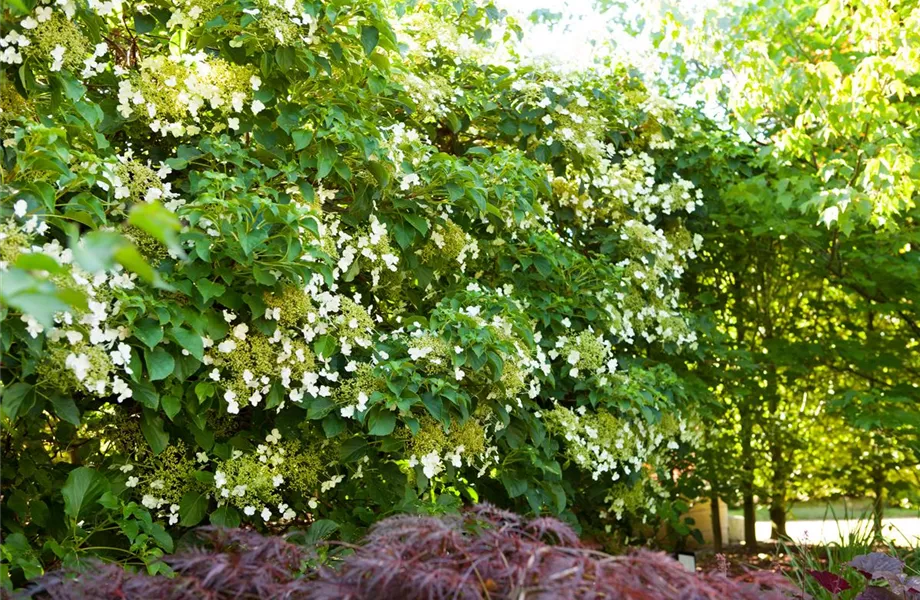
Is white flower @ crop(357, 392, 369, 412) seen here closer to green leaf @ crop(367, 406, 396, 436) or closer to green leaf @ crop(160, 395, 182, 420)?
green leaf @ crop(367, 406, 396, 436)

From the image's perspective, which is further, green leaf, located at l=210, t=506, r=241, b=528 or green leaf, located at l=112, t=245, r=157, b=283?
green leaf, located at l=210, t=506, r=241, b=528

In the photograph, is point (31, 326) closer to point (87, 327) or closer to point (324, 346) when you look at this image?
point (87, 327)

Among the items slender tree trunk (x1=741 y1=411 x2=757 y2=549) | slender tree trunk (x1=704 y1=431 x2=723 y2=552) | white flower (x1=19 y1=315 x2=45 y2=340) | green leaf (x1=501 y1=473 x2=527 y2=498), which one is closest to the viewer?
white flower (x1=19 y1=315 x2=45 y2=340)

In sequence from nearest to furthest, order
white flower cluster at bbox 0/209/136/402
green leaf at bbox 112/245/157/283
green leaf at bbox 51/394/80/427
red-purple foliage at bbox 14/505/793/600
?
green leaf at bbox 112/245/157/283 → red-purple foliage at bbox 14/505/793/600 → white flower cluster at bbox 0/209/136/402 → green leaf at bbox 51/394/80/427

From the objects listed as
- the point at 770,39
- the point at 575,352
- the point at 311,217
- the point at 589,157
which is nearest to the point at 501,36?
the point at 589,157

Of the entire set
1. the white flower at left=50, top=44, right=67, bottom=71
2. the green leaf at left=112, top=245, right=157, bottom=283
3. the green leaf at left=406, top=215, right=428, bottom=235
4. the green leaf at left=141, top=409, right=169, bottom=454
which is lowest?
the green leaf at left=141, top=409, right=169, bottom=454

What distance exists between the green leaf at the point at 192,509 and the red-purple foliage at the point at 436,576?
1.06 metres

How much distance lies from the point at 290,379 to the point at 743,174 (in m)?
3.51

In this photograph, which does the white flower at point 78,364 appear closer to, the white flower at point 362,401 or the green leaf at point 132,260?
the white flower at point 362,401

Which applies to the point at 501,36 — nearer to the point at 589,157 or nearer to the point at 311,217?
the point at 589,157

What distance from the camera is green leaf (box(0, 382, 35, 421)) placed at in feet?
7.20

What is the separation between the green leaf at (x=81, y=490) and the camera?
8.01 feet

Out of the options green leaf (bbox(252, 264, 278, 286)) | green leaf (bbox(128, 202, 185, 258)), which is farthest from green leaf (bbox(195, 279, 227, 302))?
green leaf (bbox(128, 202, 185, 258))

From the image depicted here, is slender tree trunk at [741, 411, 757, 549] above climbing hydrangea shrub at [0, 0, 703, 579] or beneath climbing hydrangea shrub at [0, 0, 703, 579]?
beneath
